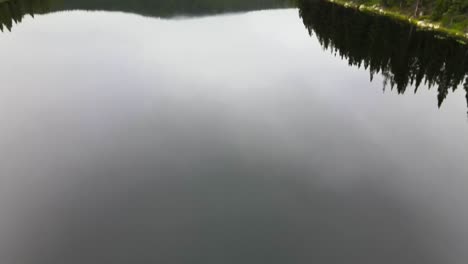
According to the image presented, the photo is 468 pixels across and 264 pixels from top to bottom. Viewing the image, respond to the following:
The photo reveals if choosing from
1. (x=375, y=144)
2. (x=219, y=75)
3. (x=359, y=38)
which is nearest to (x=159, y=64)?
(x=219, y=75)

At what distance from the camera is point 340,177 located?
1266 inches

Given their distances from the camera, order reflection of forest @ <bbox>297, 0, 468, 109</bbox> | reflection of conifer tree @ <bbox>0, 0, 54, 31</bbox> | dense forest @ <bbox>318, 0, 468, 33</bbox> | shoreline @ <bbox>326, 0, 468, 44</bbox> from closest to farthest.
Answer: reflection of forest @ <bbox>297, 0, 468, 109</bbox>, shoreline @ <bbox>326, 0, 468, 44</bbox>, dense forest @ <bbox>318, 0, 468, 33</bbox>, reflection of conifer tree @ <bbox>0, 0, 54, 31</bbox>

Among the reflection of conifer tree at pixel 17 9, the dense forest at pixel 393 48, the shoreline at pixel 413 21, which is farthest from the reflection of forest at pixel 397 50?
the reflection of conifer tree at pixel 17 9

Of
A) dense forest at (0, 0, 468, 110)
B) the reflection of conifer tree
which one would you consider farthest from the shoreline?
the reflection of conifer tree

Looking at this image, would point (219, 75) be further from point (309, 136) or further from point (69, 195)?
point (69, 195)

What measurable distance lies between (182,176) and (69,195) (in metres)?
10.1

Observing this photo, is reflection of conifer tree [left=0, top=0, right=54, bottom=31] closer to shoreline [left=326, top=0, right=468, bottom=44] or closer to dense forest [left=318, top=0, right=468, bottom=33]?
shoreline [left=326, top=0, right=468, bottom=44]

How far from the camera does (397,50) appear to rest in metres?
74.4

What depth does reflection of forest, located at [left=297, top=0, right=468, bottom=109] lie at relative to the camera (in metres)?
59.6

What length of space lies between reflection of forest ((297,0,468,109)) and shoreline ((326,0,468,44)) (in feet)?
9.13

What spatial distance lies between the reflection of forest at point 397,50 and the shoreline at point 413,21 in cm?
278

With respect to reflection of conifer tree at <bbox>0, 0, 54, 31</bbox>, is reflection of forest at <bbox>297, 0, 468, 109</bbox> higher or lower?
lower

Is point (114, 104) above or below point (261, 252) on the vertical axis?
above

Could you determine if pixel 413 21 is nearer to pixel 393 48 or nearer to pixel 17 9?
pixel 393 48
